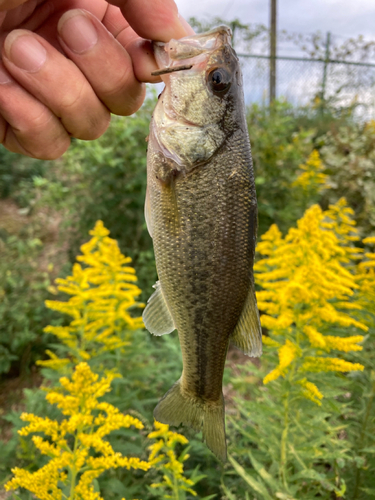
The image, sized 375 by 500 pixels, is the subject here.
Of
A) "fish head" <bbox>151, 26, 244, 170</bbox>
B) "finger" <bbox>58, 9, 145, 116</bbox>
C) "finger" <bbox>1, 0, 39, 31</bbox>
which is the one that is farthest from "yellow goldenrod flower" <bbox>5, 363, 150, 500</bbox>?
"finger" <bbox>1, 0, 39, 31</bbox>

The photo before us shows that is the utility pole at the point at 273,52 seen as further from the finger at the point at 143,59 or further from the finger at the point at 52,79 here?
the finger at the point at 52,79

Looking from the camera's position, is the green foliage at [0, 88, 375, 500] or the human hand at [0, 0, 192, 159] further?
the green foliage at [0, 88, 375, 500]

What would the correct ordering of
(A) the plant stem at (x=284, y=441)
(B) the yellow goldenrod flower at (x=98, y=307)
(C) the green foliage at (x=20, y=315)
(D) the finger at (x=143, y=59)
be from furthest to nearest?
(C) the green foliage at (x=20, y=315) → (B) the yellow goldenrod flower at (x=98, y=307) → (A) the plant stem at (x=284, y=441) → (D) the finger at (x=143, y=59)

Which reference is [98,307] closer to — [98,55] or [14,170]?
[98,55]

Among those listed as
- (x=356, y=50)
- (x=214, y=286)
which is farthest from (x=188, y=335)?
(x=356, y=50)

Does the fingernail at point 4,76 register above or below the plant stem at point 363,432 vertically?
above

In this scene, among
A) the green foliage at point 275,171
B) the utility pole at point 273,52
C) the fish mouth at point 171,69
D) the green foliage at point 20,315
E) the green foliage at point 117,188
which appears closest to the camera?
the fish mouth at point 171,69

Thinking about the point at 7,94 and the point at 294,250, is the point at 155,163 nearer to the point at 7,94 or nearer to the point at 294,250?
the point at 7,94

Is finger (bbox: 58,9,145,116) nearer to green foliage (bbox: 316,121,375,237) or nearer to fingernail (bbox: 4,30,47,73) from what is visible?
fingernail (bbox: 4,30,47,73)

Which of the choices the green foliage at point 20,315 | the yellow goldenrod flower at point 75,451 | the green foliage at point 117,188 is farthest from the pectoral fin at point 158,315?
the green foliage at point 117,188
